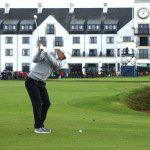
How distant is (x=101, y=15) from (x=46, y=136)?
110375mm

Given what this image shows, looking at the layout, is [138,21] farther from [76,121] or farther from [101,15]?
[76,121]

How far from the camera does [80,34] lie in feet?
398

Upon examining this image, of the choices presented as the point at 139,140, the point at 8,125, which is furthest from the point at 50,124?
the point at 139,140

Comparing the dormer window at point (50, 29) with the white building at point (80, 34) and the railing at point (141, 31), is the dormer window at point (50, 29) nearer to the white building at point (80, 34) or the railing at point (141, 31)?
the white building at point (80, 34)

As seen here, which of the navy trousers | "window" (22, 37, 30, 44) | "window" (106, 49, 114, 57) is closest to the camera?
the navy trousers

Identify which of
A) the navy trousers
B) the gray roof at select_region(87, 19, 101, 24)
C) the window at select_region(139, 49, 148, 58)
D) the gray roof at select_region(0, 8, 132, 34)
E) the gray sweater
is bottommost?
the navy trousers

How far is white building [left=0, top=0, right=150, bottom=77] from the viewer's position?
117819mm

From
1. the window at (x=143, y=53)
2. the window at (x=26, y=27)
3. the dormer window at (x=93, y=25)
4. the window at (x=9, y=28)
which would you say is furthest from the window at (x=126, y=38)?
the window at (x=9, y=28)

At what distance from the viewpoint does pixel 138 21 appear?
118 m

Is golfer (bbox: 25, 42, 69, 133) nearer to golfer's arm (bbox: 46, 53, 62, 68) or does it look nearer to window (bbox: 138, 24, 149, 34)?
golfer's arm (bbox: 46, 53, 62, 68)

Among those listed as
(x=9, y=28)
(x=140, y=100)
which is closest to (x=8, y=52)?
(x=9, y=28)

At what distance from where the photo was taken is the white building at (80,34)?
118 meters

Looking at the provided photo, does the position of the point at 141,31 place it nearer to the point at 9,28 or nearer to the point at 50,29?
the point at 50,29

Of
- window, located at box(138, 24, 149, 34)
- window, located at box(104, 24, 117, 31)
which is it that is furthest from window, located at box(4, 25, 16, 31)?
window, located at box(138, 24, 149, 34)
